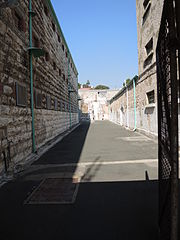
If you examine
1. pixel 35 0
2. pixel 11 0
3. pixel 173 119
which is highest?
pixel 35 0

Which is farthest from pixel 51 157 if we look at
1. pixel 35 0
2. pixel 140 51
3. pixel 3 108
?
pixel 140 51

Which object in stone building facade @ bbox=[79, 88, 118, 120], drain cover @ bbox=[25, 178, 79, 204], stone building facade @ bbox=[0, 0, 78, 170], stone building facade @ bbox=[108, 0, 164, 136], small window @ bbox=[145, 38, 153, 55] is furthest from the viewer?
stone building facade @ bbox=[79, 88, 118, 120]

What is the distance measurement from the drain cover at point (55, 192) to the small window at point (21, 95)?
8.91ft

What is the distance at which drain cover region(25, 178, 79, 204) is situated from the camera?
326 centimetres

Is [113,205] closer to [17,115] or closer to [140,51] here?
[17,115]

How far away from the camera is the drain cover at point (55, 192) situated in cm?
326

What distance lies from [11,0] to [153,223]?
198 inches

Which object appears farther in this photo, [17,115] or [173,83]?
[17,115]

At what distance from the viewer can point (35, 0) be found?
8.17m

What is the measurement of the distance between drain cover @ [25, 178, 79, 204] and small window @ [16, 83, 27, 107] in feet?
8.91

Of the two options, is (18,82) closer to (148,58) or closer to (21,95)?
(21,95)

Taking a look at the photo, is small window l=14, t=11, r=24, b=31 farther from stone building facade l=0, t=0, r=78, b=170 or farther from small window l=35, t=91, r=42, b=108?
small window l=35, t=91, r=42, b=108

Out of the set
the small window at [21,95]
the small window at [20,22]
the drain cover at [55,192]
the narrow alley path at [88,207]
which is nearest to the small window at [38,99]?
the small window at [21,95]

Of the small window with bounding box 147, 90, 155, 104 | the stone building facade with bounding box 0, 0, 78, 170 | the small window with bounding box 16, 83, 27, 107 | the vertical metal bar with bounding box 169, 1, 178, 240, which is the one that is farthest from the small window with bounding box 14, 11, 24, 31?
the small window with bounding box 147, 90, 155, 104
